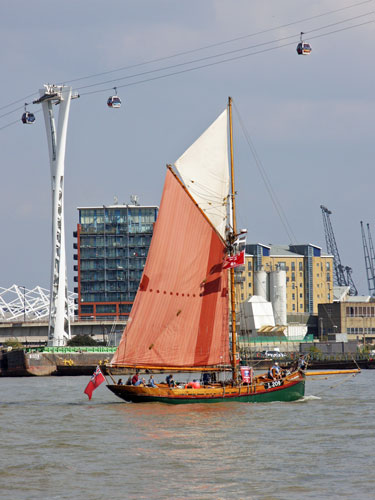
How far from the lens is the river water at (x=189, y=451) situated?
35281 mm

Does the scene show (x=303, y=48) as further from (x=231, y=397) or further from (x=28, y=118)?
(x=28, y=118)

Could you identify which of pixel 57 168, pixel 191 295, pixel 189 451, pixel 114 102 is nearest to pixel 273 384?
pixel 191 295

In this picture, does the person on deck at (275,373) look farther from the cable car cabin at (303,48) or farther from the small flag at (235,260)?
the cable car cabin at (303,48)

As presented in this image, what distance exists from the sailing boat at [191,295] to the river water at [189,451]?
181 cm

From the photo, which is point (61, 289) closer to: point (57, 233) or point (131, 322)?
point (57, 233)

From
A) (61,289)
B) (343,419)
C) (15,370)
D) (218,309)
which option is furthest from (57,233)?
(343,419)

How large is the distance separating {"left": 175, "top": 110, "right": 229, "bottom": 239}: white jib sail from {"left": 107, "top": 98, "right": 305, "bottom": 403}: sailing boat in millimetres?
70

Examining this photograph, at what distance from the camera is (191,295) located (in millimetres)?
67562

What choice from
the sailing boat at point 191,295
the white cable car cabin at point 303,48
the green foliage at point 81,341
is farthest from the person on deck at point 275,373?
the green foliage at point 81,341

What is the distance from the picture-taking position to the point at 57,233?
14525 cm

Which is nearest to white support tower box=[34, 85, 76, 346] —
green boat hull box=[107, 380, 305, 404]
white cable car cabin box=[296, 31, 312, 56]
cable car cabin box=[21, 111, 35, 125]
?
cable car cabin box=[21, 111, 35, 125]

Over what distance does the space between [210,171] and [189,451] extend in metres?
29.1

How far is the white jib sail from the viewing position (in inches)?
2692

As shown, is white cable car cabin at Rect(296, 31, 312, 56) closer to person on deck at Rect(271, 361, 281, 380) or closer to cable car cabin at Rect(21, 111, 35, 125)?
person on deck at Rect(271, 361, 281, 380)
